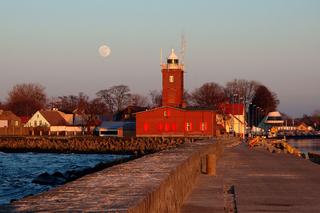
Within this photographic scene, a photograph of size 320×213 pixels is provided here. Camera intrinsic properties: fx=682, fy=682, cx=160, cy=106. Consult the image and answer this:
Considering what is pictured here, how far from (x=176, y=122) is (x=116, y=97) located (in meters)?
66.9

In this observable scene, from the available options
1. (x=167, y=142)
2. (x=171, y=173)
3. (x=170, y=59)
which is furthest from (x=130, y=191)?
(x=170, y=59)

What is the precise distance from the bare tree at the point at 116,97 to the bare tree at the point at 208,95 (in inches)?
815

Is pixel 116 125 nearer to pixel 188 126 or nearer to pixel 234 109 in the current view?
pixel 234 109

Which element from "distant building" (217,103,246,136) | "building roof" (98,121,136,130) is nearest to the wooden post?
"building roof" (98,121,136,130)

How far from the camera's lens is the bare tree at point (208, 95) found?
→ 14516 cm

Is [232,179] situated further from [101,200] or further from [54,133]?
[54,133]

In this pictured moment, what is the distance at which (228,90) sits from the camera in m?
158

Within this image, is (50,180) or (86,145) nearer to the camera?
(50,180)

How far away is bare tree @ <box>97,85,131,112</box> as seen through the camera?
16338 cm

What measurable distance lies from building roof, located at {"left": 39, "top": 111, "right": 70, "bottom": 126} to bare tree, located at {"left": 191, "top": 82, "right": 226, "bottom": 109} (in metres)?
28.5

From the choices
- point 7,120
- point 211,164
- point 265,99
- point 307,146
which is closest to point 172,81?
point 307,146

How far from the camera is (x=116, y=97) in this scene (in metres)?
165

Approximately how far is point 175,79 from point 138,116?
30.8ft

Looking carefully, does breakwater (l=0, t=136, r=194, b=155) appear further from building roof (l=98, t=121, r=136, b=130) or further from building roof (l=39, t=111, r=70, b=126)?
building roof (l=39, t=111, r=70, b=126)
